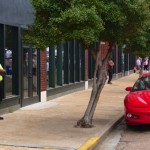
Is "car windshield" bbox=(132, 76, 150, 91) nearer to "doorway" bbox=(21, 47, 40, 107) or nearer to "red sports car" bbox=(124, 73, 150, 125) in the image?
"red sports car" bbox=(124, 73, 150, 125)

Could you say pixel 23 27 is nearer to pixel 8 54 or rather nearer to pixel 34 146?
pixel 8 54

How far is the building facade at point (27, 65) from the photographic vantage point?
14.4 meters

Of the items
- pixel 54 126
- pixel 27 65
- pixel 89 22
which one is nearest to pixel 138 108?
pixel 54 126

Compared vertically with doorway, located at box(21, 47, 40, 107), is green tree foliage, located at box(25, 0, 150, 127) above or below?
above

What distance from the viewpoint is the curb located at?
9294 mm

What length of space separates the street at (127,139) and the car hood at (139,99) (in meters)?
0.72

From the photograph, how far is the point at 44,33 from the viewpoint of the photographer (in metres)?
10.9

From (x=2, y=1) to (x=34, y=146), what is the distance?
6.19 metres

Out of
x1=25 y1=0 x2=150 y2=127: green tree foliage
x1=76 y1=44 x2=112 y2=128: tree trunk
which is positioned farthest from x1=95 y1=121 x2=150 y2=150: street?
x1=25 y1=0 x2=150 y2=127: green tree foliage

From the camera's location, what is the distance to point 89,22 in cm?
1036

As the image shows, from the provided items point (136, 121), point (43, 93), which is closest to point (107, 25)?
point (136, 121)

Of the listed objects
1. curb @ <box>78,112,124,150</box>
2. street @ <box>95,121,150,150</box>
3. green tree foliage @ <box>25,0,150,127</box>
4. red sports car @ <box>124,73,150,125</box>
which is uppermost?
green tree foliage @ <box>25,0,150,127</box>

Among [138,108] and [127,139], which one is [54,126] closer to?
[127,139]

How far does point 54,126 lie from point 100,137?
5.71 ft
